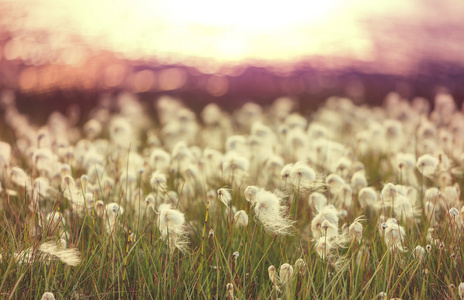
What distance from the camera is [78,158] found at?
184 inches

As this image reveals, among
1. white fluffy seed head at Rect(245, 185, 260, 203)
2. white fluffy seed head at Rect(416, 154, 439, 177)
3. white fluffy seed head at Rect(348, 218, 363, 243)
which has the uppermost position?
white fluffy seed head at Rect(245, 185, 260, 203)

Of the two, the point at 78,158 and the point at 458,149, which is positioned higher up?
the point at 78,158

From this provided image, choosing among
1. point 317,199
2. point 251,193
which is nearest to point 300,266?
point 251,193

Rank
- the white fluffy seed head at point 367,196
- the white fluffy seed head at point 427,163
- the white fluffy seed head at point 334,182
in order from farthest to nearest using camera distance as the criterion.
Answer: the white fluffy seed head at point 427,163
the white fluffy seed head at point 334,182
the white fluffy seed head at point 367,196

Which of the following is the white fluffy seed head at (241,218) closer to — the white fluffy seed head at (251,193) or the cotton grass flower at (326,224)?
the white fluffy seed head at (251,193)

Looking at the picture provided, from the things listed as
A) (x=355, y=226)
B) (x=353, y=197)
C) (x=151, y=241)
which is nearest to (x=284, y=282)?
(x=355, y=226)

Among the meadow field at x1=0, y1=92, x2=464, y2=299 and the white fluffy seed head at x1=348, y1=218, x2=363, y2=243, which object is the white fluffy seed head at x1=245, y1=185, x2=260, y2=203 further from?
the white fluffy seed head at x1=348, y1=218, x2=363, y2=243

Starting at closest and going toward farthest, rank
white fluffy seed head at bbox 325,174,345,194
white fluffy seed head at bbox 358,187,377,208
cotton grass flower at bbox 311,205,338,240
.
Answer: cotton grass flower at bbox 311,205,338,240 < white fluffy seed head at bbox 358,187,377,208 < white fluffy seed head at bbox 325,174,345,194

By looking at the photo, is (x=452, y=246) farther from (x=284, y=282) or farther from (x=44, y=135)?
(x=44, y=135)

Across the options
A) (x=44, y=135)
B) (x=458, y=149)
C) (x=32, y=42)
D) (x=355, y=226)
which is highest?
(x=32, y=42)

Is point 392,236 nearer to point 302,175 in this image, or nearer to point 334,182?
point 302,175

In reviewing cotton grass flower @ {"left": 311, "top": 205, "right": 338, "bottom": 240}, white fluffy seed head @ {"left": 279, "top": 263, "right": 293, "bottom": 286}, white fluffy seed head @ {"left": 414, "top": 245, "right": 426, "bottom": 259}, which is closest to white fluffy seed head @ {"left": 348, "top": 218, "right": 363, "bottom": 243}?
cotton grass flower @ {"left": 311, "top": 205, "right": 338, "bottom": 240}

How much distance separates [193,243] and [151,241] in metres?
0.43

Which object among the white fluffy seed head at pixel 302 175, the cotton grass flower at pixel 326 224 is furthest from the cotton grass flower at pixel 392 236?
the white fluffy seed head at pixel 302 175
